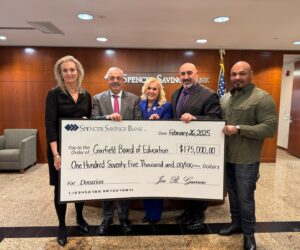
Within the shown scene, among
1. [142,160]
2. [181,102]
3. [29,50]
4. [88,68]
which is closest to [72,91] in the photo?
[142,160]

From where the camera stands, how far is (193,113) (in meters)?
2.42

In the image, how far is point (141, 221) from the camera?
2818 millimetres

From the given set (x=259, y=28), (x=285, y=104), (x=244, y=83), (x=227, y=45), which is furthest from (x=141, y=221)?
(x=285, y=104)

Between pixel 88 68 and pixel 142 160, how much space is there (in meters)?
4.07

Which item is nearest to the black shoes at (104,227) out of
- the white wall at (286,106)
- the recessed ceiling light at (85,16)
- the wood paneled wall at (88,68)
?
the recessed ceiling light at (85,16)

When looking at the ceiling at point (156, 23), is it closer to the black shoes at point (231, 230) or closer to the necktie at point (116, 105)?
the necktie at point (116, 105)

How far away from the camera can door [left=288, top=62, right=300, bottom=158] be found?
644 centimetres

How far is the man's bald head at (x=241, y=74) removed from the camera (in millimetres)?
Answer: 2121

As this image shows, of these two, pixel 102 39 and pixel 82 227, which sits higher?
pixel 102 39

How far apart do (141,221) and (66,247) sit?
0.88 meters

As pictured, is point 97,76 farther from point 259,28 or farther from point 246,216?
point 246,216

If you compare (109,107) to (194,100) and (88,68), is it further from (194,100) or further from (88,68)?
(88,68)

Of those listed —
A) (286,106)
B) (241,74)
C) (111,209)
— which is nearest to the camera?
(241,74)

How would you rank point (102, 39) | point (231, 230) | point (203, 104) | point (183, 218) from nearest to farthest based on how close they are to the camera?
point (203, 104), point (231, 230), point (183, 218), point (102, 39)
